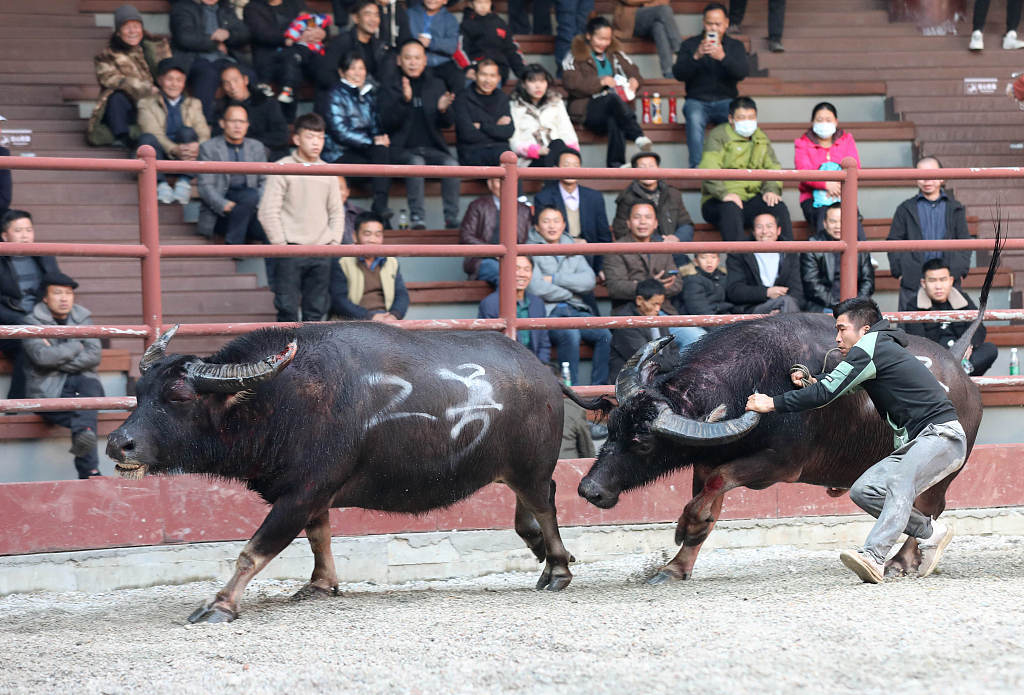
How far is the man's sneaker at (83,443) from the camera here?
7441 millimetres

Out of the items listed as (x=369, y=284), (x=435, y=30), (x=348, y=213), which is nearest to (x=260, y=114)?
(x=348, y=213)

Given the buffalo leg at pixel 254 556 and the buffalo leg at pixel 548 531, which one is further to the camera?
the buffalo leg at pixel 548 531

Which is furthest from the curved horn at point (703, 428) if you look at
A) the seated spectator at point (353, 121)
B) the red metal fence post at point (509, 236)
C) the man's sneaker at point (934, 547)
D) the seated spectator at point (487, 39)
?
the seated spectator at point (487, 39)

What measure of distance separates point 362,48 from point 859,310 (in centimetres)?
601

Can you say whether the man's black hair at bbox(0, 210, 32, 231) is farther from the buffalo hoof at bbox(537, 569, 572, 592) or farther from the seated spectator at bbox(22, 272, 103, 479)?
the buffalo hoof at bbox(537, 569, 572, 592)

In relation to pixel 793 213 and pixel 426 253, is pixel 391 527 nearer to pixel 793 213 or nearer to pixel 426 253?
pixel 426 253

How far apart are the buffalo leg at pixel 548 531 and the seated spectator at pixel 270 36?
17.4 ft

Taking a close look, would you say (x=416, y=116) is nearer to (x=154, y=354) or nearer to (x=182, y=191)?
(x=182, y=191)

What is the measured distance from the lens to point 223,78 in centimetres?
1027

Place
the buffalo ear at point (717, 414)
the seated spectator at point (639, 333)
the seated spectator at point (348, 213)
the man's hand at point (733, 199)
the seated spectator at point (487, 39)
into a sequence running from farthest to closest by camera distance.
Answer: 1. the seated spectator at point (487, 39)
2. the man's hand at point (733, 199)
3. the seated spectator at point (348, 213)
4. the seated spectator at point (639, 333)
5. the buffalo ear at point (717, 414)

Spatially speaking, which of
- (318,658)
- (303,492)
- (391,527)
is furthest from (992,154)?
(318,658)

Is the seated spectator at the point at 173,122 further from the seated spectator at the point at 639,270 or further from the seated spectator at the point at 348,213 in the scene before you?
the seated spectator at the point at 639,270

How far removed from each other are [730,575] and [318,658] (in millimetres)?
2744

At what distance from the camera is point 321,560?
21.9ft
